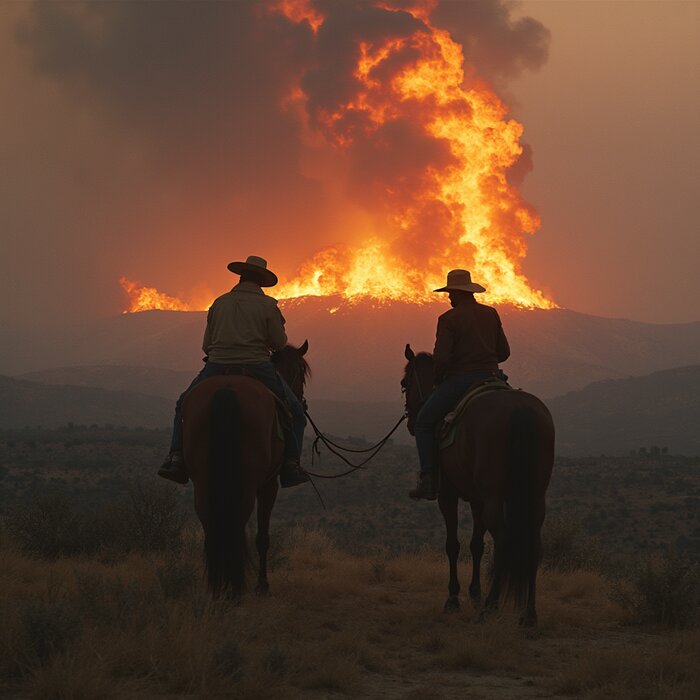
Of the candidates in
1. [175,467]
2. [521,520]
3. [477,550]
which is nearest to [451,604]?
[477,550]

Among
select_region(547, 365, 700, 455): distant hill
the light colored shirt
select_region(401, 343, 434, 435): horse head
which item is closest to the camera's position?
the light colored shirt

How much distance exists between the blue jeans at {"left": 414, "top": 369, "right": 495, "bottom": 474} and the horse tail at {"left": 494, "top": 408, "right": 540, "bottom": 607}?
52.7 inches

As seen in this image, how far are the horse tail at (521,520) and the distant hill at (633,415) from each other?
358 ft

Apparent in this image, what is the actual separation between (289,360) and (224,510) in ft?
9.92

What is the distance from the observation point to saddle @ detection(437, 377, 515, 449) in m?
9.53

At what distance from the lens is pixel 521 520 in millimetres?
8688

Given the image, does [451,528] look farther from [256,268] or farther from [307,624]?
[256,268]

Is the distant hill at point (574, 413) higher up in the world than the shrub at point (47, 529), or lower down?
higher up

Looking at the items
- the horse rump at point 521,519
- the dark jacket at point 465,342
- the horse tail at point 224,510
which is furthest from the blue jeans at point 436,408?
the horse tail at point 224,510

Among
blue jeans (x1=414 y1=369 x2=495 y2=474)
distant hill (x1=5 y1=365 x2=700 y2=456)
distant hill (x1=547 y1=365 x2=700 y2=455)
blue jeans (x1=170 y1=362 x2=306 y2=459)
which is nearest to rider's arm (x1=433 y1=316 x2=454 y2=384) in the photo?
blue jeans (x1=414 y1=369 x2=495 y2=474)

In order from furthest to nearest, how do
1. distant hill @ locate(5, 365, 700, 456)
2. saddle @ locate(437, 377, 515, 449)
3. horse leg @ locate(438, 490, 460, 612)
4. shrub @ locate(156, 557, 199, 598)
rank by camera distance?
distant hill @ locate(5, 365, 700, 456), horse leg @ locate(438, 490, 460, 612), saddle @ locate(437, 377, 515, 449), shrub @ locate(156, 557, 199, 598)

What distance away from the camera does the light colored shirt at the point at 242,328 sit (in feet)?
32.6

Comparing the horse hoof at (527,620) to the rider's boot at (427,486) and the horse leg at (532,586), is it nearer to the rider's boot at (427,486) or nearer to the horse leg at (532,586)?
→ the horse leg at (532,586)

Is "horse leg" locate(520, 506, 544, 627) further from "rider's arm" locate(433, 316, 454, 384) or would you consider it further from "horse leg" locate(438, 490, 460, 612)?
"rider's arm" locate(433, 316, 454, 384)
